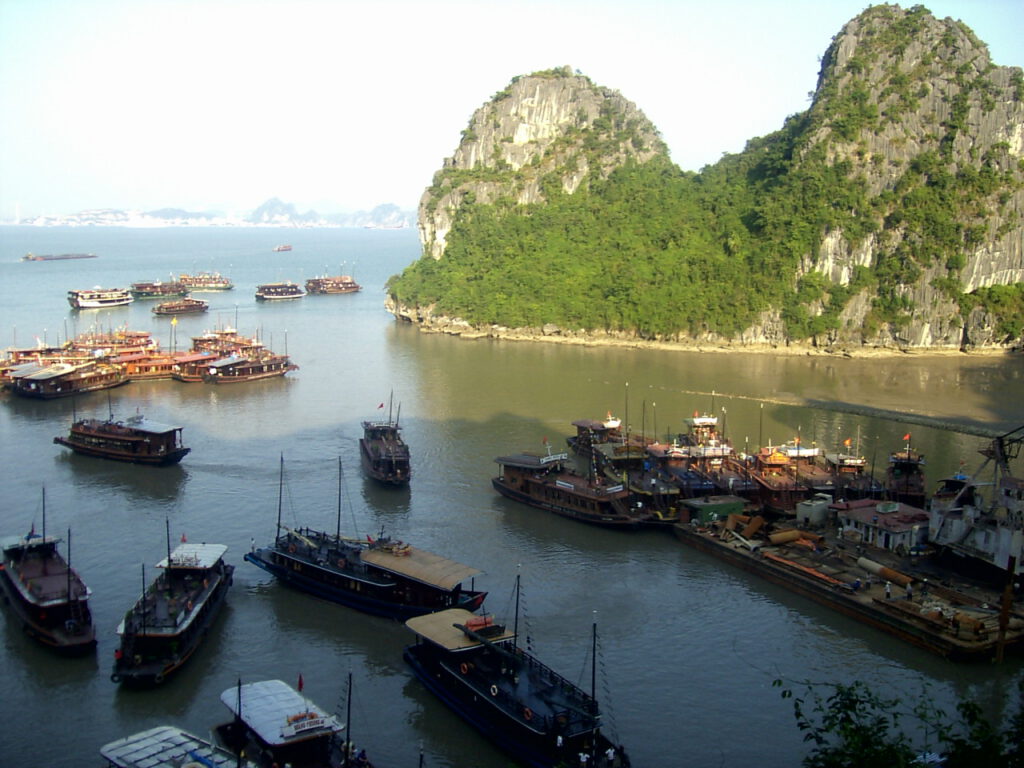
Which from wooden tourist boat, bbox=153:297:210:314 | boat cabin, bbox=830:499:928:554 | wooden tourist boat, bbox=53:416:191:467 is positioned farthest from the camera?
wooden tourist boat, bbox=153:297:210:314

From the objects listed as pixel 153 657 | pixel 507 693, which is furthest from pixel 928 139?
pixel 153 657

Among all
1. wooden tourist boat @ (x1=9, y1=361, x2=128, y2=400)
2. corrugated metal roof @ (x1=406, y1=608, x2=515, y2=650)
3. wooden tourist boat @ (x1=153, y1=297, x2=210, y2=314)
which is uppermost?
wooden tourist boat @ (x1=153, y1=297, x2=210, y2=314)

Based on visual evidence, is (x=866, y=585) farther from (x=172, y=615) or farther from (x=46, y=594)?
(x=46, y=594)

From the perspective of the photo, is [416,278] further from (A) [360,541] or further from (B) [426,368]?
(A) [360,541]

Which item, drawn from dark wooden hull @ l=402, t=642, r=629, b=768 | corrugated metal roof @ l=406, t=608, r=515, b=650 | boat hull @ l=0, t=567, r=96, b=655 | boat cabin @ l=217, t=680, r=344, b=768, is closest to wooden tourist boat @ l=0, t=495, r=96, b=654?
boat hull @ l=0, t=567, r=96, b=655

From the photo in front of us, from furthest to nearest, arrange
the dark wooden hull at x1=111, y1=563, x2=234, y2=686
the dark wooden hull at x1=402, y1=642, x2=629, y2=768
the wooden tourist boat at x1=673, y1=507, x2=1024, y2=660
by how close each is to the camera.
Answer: the wooden tourist boat at x1=673, y1=507, x2=1024, y2=660, the dark wooden hull at x1=111, y1=563, x2=234, y2=686, the dark wooden hull at x1=402, y1=642, x2=629, y2=768

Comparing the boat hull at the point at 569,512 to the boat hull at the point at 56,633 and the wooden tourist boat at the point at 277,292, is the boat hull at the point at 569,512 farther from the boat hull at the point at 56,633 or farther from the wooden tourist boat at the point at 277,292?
the wooden tourist boat at the point at 277,292

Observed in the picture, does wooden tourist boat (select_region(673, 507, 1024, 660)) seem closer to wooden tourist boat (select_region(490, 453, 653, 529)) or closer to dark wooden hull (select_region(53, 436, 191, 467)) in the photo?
wooden tourist boat (select_region(490, 453, 653, 529))
